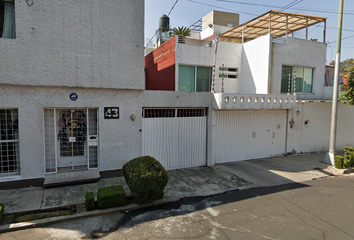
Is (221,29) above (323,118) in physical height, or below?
above

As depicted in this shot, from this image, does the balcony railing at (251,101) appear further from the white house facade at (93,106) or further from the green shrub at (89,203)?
the green shrub at (89,203)

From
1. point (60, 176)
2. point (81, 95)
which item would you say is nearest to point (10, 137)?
point (60, 176)

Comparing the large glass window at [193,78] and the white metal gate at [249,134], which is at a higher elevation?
the large glass window at [193,78]

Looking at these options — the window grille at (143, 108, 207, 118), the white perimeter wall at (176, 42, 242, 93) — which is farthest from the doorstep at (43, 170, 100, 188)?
the white perimeter wall at (176, 42, 242, 93)

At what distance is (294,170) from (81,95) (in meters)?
9.09

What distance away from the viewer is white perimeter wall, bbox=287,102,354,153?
12.0m

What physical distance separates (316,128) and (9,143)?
14446 mm

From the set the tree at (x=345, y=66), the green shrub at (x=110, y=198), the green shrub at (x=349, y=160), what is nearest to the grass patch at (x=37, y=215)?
the green shrub at (x=110, y=198)

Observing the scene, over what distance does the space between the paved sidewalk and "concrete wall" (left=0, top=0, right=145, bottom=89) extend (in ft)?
10.8

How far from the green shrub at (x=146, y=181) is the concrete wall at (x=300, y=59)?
8845mm

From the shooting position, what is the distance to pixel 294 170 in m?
9.39

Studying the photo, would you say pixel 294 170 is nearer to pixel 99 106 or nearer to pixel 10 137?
pixel 99 106

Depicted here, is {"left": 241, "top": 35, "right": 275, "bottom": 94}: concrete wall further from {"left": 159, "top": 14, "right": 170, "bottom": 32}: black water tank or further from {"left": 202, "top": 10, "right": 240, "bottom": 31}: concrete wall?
{"left": 202, "top": 10, "right": 240, "bottom": 31}: concrete wall

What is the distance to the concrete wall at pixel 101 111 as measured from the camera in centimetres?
668
